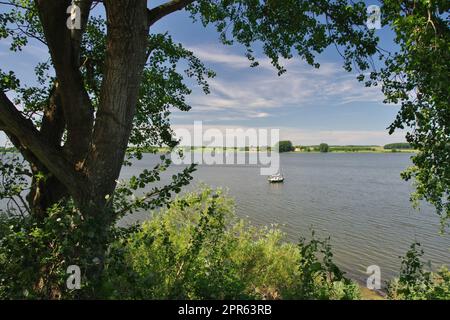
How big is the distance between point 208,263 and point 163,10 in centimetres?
472

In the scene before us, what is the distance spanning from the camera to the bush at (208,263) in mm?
3587

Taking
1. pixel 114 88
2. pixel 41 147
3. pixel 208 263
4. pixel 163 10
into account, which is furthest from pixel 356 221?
pixel 41 147

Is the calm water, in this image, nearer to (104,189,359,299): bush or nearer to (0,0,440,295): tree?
(104,189,359,299): bush

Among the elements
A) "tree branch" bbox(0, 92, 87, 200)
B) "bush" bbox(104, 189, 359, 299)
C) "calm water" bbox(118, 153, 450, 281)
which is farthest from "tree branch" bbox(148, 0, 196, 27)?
"calm water" bbox(118, 153, 450, 281)

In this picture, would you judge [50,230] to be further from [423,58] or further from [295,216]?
[295,216]

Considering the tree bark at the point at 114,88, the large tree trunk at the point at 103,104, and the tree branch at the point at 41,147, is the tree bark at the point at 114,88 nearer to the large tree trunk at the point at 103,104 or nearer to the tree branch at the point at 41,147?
the large tree trunk at the point at 103,104

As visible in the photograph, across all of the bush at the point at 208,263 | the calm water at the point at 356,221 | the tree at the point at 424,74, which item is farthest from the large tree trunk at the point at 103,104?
the calm water at the point at 356,221

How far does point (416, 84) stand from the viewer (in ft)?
17.2

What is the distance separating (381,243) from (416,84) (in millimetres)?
19863

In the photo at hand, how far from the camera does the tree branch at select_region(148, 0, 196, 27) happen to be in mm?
4906

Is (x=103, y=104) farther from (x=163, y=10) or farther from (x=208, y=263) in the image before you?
(x=208, y=263)

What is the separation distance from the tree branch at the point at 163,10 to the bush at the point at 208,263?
2.70 m

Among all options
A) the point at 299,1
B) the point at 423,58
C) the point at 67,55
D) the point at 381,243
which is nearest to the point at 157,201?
the point at 67,55

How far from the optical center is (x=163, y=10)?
5.02m
